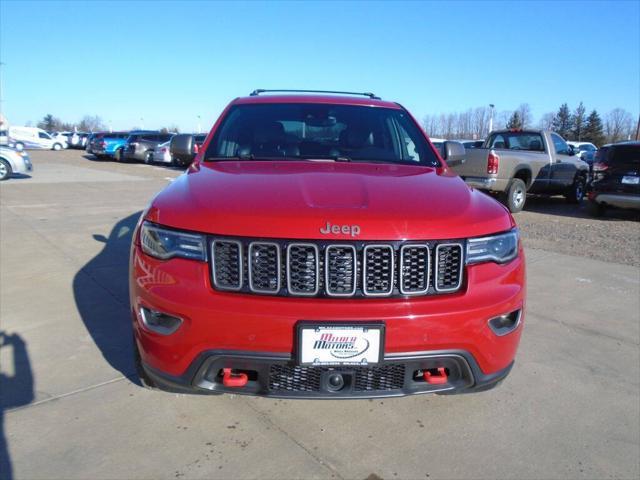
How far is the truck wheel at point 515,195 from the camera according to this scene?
35.3ft

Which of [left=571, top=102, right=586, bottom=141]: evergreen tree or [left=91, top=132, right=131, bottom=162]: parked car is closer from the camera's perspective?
[left=91, top=132, right=131, bottom=162]: parked car

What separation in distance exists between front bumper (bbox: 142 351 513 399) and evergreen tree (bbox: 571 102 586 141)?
65907 millimetres

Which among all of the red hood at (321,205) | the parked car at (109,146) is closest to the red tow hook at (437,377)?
the red hood at (321,205)

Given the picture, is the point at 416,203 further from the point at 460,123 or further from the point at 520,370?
the point at 460,123

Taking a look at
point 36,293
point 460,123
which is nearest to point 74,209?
point 36,293

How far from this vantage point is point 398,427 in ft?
8.80

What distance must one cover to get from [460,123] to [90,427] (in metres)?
79.6

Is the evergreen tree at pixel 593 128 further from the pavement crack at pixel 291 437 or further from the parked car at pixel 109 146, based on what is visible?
the pavement crack at pixel 291 437

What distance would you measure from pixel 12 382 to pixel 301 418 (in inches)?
71.5

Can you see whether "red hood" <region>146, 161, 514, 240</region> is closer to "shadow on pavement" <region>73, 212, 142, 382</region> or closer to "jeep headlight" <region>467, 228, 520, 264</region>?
"jeep headlight" <region>467, 228, 520, 264</region>

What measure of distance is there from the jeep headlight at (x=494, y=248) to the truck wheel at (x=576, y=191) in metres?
11.4

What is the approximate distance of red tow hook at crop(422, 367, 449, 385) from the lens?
228 centimetres

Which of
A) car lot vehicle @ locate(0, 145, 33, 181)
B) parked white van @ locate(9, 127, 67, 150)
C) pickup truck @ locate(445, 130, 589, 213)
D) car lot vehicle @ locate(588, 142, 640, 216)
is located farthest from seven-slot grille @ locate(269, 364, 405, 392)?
parked white van @ locate(9, 127, 67, 150)

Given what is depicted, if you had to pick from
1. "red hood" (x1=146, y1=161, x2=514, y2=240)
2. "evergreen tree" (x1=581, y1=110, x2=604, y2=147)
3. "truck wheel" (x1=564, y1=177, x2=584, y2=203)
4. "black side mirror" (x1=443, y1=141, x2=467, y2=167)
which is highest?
"evergreen tree" (x1=581, y1=110, x2=604, y2=147)
